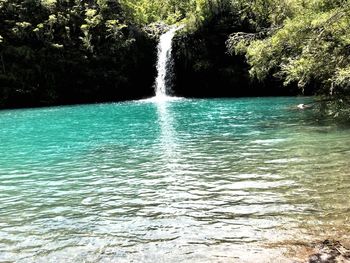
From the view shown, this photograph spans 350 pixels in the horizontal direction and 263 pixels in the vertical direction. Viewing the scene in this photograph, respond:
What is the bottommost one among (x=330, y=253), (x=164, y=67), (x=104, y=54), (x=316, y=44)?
(x=330, y=253)

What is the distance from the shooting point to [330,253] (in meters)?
6.25

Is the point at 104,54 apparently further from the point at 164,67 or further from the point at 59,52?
the point at 164,67

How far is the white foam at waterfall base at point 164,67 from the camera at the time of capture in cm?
5288

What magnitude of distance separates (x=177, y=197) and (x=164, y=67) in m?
44.4

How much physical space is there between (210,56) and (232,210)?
46.6 metres

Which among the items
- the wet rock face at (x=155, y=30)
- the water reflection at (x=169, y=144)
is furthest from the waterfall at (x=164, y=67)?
the water reflection at (x=169, y=144)

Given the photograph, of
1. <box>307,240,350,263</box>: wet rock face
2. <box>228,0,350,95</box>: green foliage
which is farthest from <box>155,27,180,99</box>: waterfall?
<box>307,240,350,263</box>: wet rock face

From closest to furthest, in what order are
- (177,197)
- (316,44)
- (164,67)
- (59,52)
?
(177,197) → (316,44) → (59,52) → (164,67)

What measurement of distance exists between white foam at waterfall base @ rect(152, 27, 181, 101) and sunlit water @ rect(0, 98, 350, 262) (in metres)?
33.6

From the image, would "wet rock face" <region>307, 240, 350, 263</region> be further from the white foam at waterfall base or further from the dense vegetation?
the white foam at waterfall base

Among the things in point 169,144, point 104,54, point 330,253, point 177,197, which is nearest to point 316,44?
point 169,144

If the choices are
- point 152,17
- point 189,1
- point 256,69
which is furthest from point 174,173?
point 152,17

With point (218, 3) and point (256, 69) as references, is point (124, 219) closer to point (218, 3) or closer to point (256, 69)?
point (256, 69)

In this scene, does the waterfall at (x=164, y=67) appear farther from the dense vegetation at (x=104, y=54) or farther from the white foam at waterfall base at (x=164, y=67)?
the dense vegetation at (x=104, y=54)
